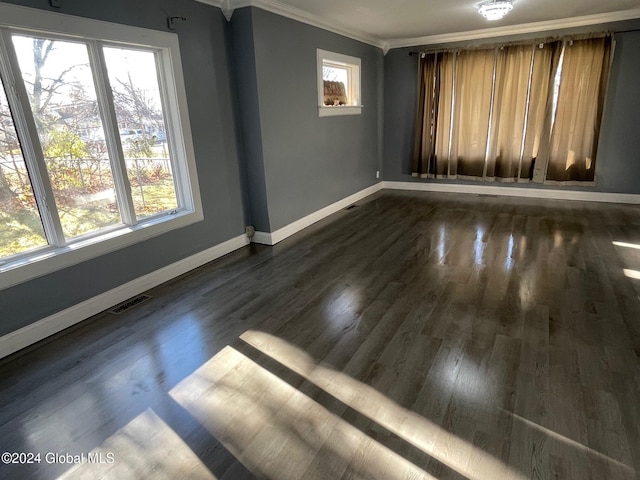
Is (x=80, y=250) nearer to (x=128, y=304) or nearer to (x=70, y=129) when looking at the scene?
(x=128, y=304)

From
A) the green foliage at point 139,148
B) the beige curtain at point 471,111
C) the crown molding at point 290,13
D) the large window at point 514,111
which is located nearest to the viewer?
the green foliage at point 139,148

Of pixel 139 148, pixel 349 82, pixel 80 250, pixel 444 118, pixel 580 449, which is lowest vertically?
pixel 580 449

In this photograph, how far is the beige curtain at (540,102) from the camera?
17.3 ft

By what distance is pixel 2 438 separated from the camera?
1.77 meters

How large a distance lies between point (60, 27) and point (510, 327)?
3485mm

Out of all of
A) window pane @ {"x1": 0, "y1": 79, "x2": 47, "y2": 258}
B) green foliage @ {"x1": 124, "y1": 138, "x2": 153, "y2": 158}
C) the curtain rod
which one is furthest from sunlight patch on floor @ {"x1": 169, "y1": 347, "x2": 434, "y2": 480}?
the curtain rod

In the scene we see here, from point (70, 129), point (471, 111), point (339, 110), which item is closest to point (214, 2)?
point (70, 129)

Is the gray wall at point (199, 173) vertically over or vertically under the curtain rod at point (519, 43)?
under

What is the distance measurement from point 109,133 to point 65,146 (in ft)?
1.13

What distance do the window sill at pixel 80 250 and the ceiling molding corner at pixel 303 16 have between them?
80.5 inches

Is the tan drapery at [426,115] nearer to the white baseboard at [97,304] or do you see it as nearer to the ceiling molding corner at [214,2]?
the ceiling molding corner at [214,2]

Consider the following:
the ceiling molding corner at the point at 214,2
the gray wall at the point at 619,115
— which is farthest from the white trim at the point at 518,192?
the ceiling molding corner at the point at 214,2

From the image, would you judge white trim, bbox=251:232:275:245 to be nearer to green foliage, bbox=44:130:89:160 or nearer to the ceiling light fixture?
green foliage, bbox=44:130:89:160

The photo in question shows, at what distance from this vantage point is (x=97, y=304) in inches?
113
